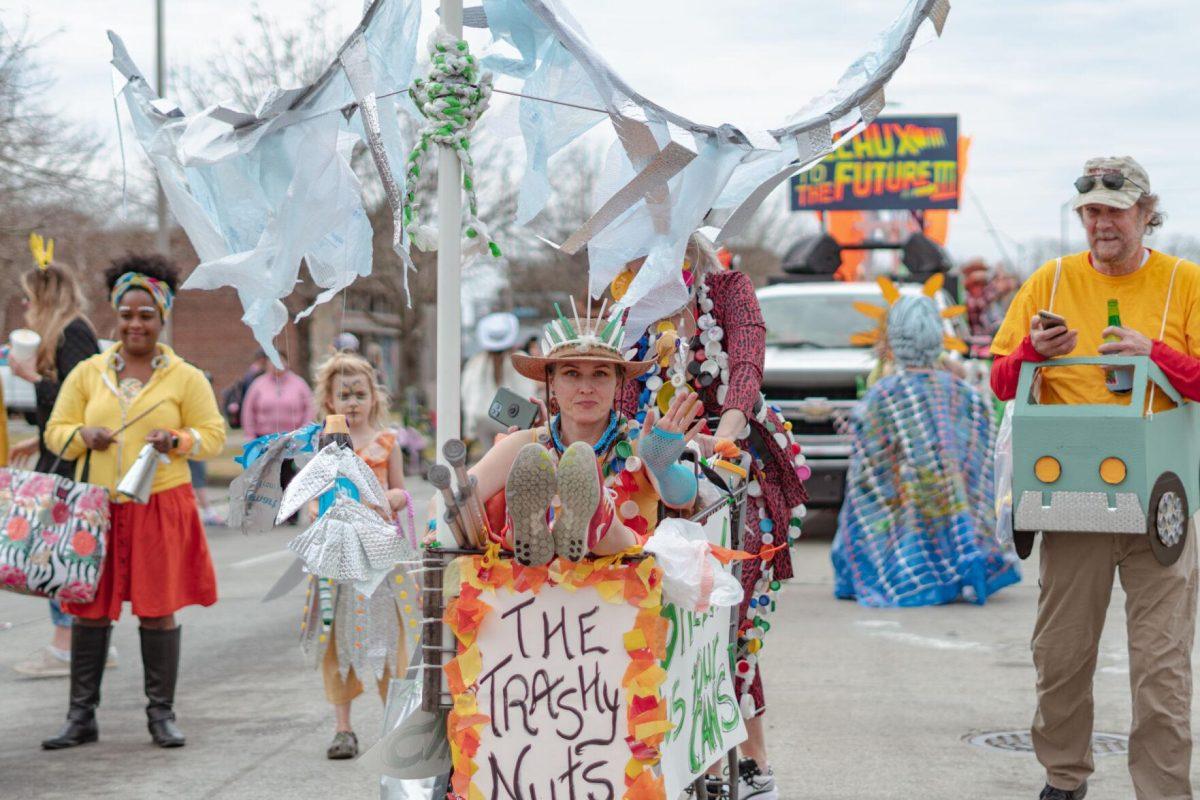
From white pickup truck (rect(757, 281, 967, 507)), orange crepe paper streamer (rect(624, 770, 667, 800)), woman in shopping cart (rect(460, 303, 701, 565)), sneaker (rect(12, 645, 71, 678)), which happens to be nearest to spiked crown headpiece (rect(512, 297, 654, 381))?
woman in shopping cart (rect(460, 303, 701, 565))

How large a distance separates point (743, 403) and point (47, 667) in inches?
193

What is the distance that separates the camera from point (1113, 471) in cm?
494

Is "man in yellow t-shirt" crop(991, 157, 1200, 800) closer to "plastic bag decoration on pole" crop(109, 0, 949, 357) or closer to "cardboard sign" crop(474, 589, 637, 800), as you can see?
"plastic bag decoration on pole" crop(109, 0, 949, 357)

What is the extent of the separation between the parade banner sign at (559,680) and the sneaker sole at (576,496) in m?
0.17

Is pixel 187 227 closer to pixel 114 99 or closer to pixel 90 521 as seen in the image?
pixel 114 99

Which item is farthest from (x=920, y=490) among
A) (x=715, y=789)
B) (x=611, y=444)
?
(x=611, y=444)

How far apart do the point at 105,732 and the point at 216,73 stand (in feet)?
73.5

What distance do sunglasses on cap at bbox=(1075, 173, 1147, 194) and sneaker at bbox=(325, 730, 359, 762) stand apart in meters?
3.49

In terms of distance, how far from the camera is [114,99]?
15.5 ft

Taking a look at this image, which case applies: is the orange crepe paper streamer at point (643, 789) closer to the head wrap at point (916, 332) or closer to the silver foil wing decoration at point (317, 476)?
the silver foil wing decoration at point (317, 476)

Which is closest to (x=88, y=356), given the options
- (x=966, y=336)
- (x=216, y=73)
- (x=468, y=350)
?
(x=966, y=336)

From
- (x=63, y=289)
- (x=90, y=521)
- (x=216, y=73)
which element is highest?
(x=216, y=73)

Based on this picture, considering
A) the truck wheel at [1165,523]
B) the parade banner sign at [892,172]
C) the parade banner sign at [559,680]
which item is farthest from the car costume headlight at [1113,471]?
the parade banner sign at [892,172]

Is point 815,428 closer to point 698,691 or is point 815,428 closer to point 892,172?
point 892,172
